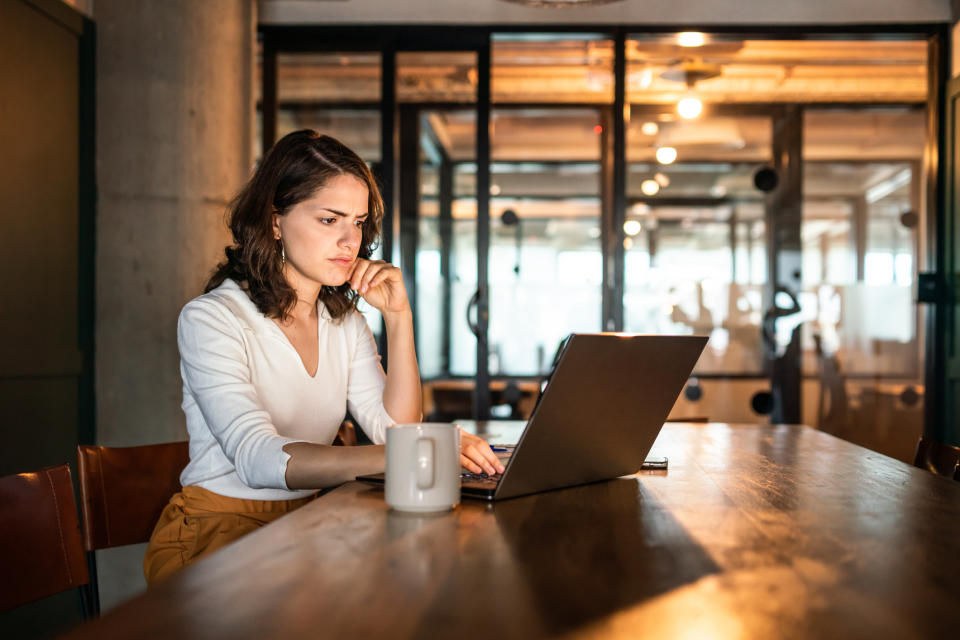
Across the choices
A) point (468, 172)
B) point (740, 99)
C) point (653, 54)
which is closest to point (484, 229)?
point (468, 172)

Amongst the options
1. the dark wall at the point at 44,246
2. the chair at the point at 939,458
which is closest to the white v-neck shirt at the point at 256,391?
the chair at the point at 939,458

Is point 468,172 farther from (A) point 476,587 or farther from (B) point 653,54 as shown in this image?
(A) point 476,587

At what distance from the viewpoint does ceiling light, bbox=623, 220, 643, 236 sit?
4.37 meters

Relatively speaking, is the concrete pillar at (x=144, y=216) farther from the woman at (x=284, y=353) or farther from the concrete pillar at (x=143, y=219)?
the woman at (x=284, y=353)

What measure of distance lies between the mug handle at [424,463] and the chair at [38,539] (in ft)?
1.99

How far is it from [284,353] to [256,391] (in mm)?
123

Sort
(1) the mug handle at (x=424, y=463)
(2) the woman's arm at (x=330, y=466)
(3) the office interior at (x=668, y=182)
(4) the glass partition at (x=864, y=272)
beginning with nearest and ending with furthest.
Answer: (1) the mug handle at (x=424, y=463) → (2) the woman's arm at (x=330, y=466) → (3) the office interior at (x=668, y=182) → (4) the glass partition at (x=864, y=272)

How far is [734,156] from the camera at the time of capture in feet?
14.6

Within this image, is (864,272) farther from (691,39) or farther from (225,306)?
(225,306)

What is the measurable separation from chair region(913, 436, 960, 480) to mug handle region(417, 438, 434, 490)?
44.1 inches

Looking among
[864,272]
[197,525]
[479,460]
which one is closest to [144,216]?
[197,525]

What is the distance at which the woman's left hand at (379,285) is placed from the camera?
1.89m

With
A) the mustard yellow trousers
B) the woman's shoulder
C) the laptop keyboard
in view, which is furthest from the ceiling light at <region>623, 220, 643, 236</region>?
the laptop keyboard

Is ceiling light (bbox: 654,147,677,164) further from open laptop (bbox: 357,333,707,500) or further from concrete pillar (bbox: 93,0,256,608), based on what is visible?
open laptop (bbox: 357,333,707,500)
